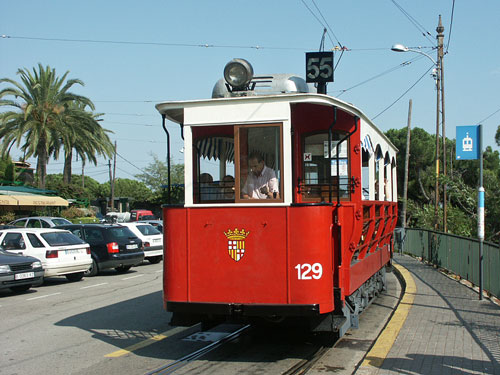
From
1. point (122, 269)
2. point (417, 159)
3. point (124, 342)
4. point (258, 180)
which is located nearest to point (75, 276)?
point (122, 269)

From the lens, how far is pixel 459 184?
19266mm

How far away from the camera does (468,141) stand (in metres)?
10.6

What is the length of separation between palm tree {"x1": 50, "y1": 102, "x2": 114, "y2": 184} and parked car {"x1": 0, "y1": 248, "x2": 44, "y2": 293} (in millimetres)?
20227

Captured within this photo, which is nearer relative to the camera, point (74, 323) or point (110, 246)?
point (74, 323)

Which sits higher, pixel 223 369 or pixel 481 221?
pixel 481 221

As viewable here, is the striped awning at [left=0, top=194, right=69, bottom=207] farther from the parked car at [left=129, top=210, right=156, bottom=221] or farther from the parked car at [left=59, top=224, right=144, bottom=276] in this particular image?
the parked car at [left=59, top=224, right=144, bottom=276]

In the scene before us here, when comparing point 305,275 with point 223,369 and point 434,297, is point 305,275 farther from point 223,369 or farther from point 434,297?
point 434,297

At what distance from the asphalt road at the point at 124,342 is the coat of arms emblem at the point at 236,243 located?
1.29m

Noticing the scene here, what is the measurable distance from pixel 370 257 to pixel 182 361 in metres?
3.72

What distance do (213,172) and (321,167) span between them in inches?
55.7

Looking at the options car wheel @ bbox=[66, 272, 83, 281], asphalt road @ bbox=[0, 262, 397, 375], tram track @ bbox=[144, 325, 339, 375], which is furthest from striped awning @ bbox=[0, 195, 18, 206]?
tram track @ bbox=[144, 325, 339, 375]

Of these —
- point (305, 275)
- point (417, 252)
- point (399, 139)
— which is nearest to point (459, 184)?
point (417, 252)

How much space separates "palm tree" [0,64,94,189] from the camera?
31.3 metres

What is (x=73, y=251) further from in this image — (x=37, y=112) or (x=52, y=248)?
(x=37, y=112)
